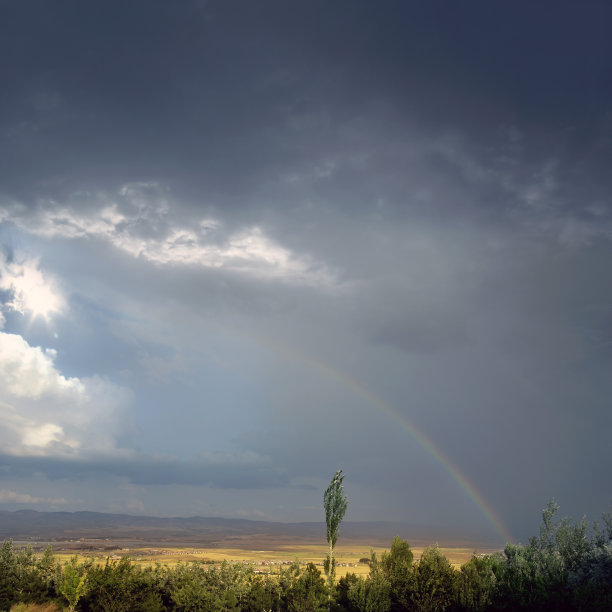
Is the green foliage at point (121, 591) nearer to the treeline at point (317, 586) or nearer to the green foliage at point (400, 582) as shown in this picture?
the treeline at point (317, 586)

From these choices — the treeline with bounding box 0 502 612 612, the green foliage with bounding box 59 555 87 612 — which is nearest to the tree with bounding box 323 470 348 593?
the treeline with bounding box 0 502 612 612

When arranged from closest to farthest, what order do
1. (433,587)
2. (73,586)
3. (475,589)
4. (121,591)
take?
(475,589)
(433,587)
(73,586)
(121,591)

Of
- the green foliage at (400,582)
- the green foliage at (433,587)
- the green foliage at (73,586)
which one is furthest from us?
the green foliage at (400,582)

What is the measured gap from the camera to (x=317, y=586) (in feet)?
210

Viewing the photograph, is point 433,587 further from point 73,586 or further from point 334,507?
point 73,586

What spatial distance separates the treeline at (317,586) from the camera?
196 ft

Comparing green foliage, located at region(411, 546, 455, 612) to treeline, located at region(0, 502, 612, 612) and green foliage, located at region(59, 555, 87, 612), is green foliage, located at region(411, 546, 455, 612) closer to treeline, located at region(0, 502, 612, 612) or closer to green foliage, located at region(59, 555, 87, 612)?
treeline, located at region(0, 502, 612, 612)

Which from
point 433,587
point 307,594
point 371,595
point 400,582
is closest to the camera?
point 433,587

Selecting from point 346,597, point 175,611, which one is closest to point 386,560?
point 346,597

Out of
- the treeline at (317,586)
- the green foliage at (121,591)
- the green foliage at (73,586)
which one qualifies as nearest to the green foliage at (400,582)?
the treeline at (317,586)

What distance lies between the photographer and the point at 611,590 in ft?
180

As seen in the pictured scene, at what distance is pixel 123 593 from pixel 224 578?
37.1 feet

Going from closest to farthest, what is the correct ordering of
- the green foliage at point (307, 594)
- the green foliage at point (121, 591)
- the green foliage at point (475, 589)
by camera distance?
the green foliage at point (475, 589), the green foliage at point (307, 594), the green foliage at point (121, 591)

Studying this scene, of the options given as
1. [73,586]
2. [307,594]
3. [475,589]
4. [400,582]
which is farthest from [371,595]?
[73,586]
